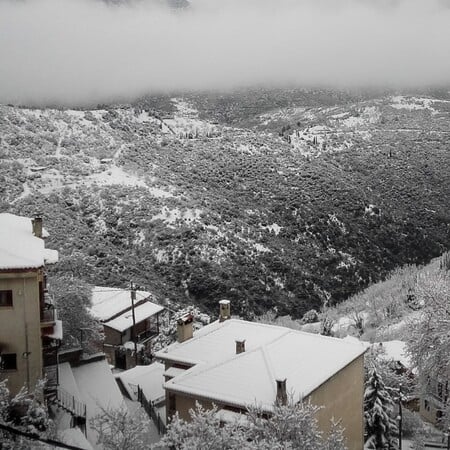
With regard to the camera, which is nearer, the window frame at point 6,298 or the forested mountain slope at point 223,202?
the window frame at point 6,298

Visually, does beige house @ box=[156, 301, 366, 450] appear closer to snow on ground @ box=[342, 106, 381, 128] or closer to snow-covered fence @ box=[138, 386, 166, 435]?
snow-covered fence @ box=[138, 386, 166, 435]

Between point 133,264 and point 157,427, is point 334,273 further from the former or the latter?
point 157,427

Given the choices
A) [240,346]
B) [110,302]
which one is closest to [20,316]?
[240,346]

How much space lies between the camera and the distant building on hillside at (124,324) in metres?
37.6

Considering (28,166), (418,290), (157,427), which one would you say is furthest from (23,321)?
(28,166)

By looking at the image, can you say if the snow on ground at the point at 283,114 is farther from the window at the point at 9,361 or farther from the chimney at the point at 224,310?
the window at the point at 9,361

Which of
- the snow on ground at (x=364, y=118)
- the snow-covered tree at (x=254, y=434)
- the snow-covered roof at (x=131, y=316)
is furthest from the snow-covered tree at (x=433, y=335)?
the snow on ground at (x=364, y=118)

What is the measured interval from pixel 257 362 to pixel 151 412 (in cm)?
522

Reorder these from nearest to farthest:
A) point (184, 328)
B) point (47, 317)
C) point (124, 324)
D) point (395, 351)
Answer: point (47, 317) → point (184, 328) → point (395, 351) → point (124, 324)

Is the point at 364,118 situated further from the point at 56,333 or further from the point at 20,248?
the point at 20,248

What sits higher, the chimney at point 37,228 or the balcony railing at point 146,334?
the chimney at point 37,228

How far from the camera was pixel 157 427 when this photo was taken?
2270cm

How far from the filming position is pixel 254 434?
46.3ft

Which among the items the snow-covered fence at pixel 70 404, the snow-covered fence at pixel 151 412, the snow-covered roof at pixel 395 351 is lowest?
the snow-covered roof at pixel 395 351
